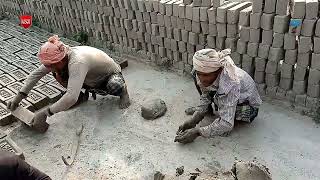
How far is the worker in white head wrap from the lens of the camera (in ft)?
11.9

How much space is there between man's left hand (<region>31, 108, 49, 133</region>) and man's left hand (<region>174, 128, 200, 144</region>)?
5.35 ft

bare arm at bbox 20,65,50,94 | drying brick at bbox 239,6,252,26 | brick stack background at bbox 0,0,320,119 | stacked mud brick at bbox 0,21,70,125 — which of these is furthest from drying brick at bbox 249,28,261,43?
stacked mud brick at bbox 0,21,70,125

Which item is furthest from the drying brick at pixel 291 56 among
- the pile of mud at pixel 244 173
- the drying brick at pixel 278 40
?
the pile of mud at pixel 244 173

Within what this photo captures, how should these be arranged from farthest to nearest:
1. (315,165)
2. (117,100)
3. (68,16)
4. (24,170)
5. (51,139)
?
(68,16)
(117,100)
(51,139)
(315,165)
(24,170)

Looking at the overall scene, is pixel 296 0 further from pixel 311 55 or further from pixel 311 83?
pixel 311 83

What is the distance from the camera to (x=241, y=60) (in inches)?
184

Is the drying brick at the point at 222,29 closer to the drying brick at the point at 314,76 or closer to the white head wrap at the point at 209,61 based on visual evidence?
the white head wrap at the point at 209,61

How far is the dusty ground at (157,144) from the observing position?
3787 mm

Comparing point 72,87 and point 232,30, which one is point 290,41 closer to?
point 232,30

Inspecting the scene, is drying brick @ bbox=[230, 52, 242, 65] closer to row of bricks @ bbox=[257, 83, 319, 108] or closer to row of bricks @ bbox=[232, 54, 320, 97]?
row of bricks @ bbox=[232, 54, 320, 97]

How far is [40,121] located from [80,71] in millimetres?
842

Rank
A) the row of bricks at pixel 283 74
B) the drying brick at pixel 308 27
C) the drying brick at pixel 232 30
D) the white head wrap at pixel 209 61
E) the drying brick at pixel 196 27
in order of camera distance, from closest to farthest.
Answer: the white head wrap at pixel 209 61
the drying brick at pixel 308 27
the row of bricks at pixel 283 74
the drying brick at pixel 232 30
the drying brick at pixel 196 27

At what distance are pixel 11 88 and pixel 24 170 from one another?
117 inches

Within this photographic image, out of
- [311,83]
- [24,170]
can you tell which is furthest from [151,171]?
[311,83]
